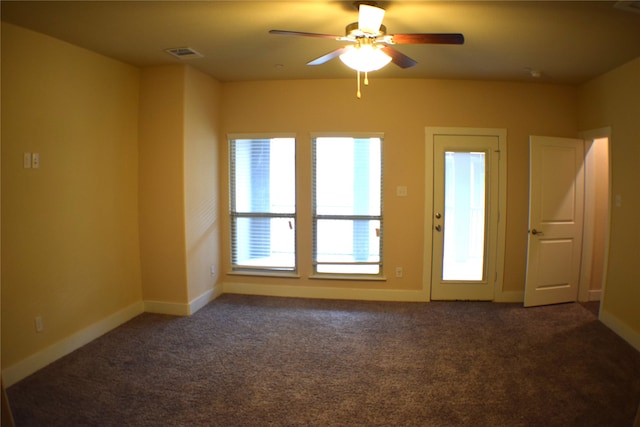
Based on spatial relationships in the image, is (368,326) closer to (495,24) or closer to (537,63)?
(495,24)

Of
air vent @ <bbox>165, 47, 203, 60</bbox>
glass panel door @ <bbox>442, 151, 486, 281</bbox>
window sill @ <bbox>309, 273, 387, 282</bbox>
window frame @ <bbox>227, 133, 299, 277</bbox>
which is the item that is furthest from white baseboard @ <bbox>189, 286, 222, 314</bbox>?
glass panel door @ <bbox>442, 151, 486, 281</bbox>

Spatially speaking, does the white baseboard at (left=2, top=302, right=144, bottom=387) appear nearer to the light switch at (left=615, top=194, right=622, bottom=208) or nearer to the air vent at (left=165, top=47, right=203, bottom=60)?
the air vent at (left=165, top=47, right=203, bottom=60)

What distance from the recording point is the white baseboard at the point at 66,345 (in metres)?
2.55

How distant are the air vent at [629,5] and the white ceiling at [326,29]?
0.05 feet

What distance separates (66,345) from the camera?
2.98 m

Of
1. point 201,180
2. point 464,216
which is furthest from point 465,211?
point 201,180

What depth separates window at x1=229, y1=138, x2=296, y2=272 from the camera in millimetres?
4375

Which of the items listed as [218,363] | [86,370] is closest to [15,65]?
[86,370]

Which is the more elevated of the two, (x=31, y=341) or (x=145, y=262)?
(x=145, y=262)

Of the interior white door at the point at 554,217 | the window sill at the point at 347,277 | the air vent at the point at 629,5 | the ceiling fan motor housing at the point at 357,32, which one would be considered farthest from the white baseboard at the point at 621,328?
the ceiling fan motor housing at the point at 357,32

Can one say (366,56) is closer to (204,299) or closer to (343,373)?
(343,373)

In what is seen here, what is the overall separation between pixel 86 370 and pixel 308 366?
5.57 feet

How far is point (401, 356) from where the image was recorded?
293cm

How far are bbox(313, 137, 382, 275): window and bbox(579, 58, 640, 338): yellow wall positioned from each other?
7.69ft
